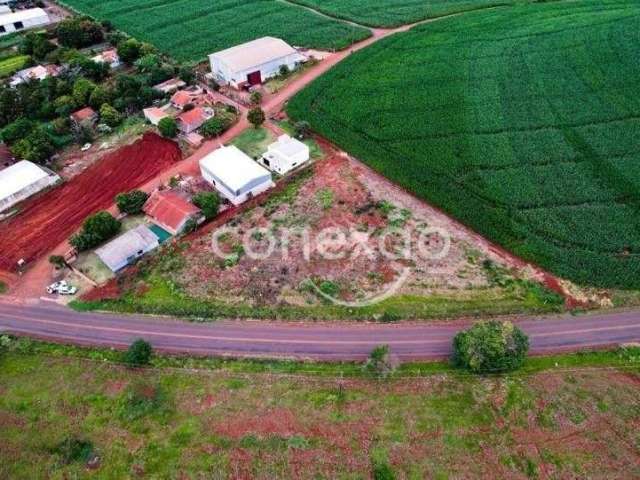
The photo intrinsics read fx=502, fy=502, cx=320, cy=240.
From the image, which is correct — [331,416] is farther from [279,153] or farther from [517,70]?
[517,70]

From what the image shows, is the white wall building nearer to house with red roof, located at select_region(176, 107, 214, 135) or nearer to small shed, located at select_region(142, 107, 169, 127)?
small shed, located at select_region(142, 107, 169, 127)

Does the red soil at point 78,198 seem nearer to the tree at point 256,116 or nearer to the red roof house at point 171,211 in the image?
the red roof house at point 171,211

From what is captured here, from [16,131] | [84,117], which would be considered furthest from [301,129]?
[16,131]

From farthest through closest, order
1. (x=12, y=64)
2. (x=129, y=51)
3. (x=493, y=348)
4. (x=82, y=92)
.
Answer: (x=12, y=64) < (x=129, y=51) < (x=82, y=92) < (x=493, y=348)

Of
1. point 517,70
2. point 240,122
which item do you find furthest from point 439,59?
point 240,122

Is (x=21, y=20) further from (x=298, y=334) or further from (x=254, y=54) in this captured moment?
(x=298, y=334)

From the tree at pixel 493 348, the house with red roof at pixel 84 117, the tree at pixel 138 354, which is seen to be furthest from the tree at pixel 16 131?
the tree at pixel 493 348

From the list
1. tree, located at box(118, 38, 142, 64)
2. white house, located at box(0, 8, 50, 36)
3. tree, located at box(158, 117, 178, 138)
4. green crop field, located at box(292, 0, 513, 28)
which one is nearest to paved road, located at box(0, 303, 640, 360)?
tree, located at box(158, 117, 178, 138)
